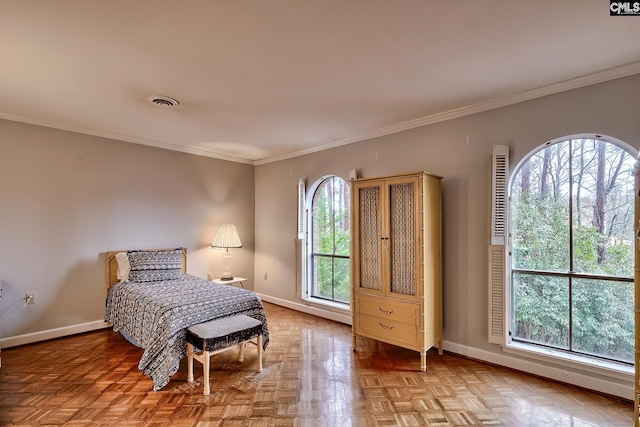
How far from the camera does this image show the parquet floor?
2.12m

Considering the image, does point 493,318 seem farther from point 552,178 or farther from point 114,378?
point 114,378

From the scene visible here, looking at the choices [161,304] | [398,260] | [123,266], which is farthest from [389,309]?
[123,266]

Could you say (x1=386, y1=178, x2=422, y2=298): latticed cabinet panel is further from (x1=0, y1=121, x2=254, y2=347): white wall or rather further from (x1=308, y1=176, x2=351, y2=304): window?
(x1=0, y1=121, x2=254, y2=347): white wall

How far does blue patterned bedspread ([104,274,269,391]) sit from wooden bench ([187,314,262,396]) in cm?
10

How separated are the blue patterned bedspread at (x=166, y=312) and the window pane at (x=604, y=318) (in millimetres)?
2719

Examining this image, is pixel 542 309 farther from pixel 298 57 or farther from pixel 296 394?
pixel 298 57

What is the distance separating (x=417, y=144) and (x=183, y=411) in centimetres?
320

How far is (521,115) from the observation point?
109 inches

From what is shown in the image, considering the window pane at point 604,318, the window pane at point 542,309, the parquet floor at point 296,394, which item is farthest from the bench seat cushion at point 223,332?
the window pane at point 604,318

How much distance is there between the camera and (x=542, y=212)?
277 cm

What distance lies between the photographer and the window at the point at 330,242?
4359mm

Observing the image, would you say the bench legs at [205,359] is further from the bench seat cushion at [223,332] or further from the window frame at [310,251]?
the window frame at [310,251]

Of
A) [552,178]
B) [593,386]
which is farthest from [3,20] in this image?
[593,386]

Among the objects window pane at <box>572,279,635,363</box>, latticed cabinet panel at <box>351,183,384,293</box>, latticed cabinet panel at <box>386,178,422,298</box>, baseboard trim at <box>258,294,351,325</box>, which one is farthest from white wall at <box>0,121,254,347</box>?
window pane at <box>572,279,635,363</box>
